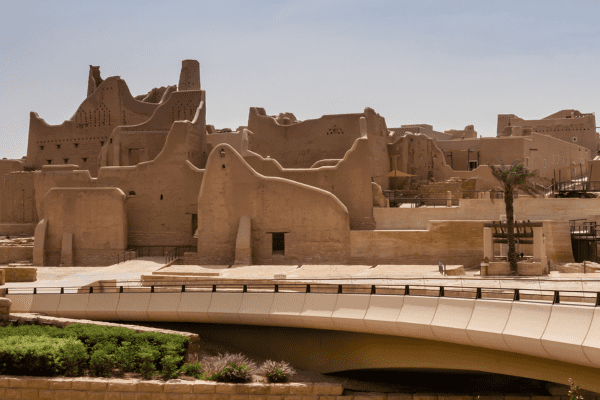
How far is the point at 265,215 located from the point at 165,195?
20.4ft

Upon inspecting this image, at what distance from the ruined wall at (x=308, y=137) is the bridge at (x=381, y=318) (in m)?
15.6

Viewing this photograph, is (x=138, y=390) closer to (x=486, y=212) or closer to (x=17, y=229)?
(x=486, y=212)

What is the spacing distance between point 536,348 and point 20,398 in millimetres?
10489

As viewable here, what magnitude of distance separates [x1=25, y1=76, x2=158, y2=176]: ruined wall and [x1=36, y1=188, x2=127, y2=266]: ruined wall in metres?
8.57

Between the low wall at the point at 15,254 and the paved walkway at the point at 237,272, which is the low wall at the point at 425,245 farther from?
the low wall at the point at 15,254

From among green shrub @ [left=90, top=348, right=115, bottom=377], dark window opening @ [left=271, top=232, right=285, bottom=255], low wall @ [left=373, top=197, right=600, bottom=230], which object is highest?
low wall @ [left=373, top=197, right=600, bottom=230]

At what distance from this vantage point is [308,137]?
112ft

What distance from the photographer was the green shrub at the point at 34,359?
14547 mm

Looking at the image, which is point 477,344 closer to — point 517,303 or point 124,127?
point 517,303

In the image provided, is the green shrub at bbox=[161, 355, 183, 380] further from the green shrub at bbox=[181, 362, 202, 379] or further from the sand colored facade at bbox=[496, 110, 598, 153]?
the sand colored facade at bbox=[496, 110, 598, 153]

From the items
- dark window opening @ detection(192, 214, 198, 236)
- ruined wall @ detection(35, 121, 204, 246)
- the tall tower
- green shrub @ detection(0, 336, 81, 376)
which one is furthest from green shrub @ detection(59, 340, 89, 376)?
the tall tower

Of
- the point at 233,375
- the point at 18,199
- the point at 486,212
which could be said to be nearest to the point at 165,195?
the point at 18,199

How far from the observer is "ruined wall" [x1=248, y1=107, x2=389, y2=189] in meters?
33.7

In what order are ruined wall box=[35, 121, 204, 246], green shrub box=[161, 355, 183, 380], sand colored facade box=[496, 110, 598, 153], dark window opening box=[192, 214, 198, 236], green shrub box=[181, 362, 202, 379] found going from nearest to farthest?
green shrub box=[161, 355, 183, 380]
green shrub box=[181, 362, 202, 379]
ruined wall box=[35, 121, 204, 246]
dark window opening box=[192, 214, 198, 236]
sand colored facade box=[496, 110, 598, 153]
